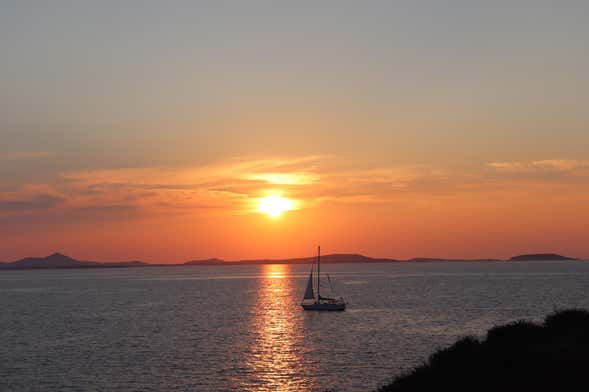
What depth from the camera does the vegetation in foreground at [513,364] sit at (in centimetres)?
2539

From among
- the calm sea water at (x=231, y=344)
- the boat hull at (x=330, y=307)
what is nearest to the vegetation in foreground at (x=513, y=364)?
the calm sea water at (x=231, y=344)

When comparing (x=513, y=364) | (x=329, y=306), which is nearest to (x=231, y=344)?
(x=329, y=306)

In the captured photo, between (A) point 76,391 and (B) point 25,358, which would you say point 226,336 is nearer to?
(B) point 25,358

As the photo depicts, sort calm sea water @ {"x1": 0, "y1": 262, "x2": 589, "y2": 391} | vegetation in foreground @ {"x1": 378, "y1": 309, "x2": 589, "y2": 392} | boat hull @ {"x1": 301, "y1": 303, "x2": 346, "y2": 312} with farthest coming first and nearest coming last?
boat hull @ {"x1": 301, "y1": 303, "x2": 346, "y2": 312} < calm sea water @ {"x1": 0, "y1": 262, "x2": 589, "y2": 391} < vegetation in foreground @ {"x1": 378, "y1": 309, "x2": 589, "y2": 392}

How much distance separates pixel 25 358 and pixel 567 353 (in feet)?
187

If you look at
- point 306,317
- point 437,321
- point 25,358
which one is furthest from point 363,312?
point 25,358

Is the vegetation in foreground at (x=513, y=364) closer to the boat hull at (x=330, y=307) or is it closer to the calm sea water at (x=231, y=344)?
the calm sea water at (x=231, y=344)

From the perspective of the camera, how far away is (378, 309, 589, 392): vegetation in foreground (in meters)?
25.4

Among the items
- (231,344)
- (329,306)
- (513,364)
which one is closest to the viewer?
(513,364)

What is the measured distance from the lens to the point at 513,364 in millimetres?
30672

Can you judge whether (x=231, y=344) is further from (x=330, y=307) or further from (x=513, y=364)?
(x=513, y=364)

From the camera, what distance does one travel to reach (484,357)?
32.2 metres

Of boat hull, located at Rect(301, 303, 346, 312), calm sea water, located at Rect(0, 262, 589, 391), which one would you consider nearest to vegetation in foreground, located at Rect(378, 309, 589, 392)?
calm sea water, located at Rect(0, 262, 589, 391)

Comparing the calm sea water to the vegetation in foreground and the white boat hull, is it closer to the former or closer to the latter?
the white boat hull
